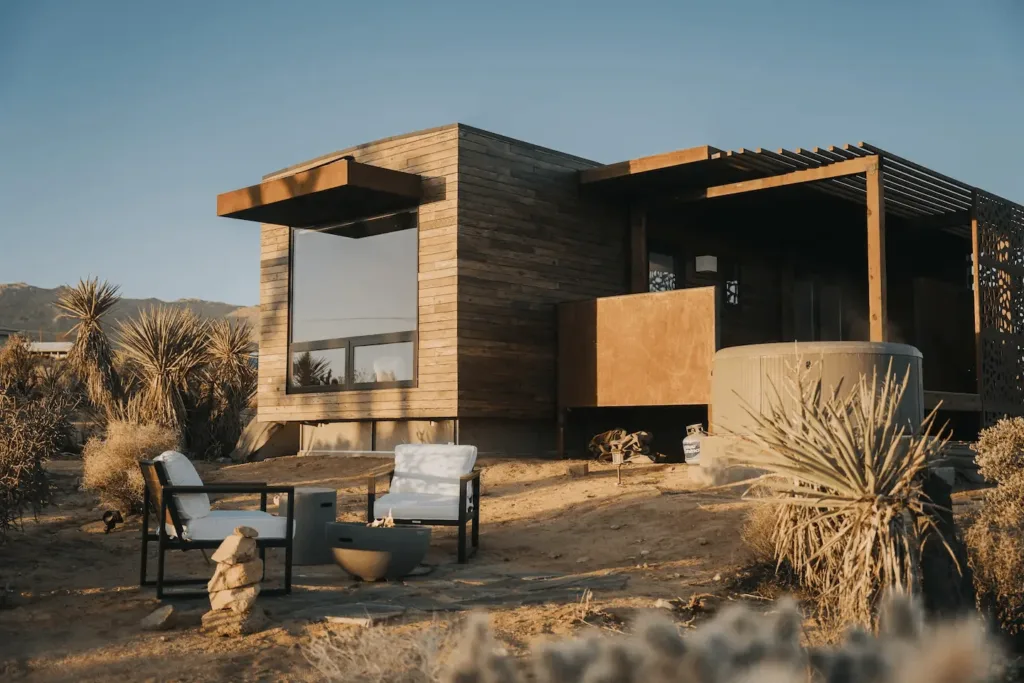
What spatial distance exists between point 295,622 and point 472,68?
469 inches

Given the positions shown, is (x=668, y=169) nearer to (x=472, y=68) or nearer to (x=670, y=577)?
(x=472, y=68)

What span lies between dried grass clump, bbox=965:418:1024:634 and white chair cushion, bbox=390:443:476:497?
3.73 meters

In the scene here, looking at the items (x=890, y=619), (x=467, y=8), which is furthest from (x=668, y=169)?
(x=890, y=619)

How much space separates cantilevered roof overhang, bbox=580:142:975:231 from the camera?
11367 mm

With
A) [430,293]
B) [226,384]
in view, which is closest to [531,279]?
[430,293]

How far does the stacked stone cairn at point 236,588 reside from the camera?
514cm

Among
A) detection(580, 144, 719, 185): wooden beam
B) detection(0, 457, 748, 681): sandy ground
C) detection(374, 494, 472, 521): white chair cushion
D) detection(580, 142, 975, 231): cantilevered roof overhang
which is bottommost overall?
detection(0, 457, 748, 681): sandy ground

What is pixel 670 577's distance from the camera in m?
6.24

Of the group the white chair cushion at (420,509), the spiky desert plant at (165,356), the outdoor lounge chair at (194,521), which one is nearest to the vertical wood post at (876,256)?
the white chair cushion at (420,509)

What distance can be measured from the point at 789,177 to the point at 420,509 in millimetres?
6757

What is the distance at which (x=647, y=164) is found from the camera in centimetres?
1214

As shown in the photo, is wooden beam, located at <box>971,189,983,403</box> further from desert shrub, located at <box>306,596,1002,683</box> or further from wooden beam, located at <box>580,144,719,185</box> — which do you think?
desert shrub, located at <box>306,596,1002,683</box>

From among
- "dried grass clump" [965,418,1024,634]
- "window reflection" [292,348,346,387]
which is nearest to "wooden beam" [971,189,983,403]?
"dried grass clump" [965,418,1024,634]

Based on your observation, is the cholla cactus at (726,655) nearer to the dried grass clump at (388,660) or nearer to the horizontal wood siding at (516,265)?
the dried grass clump at (388,660)
